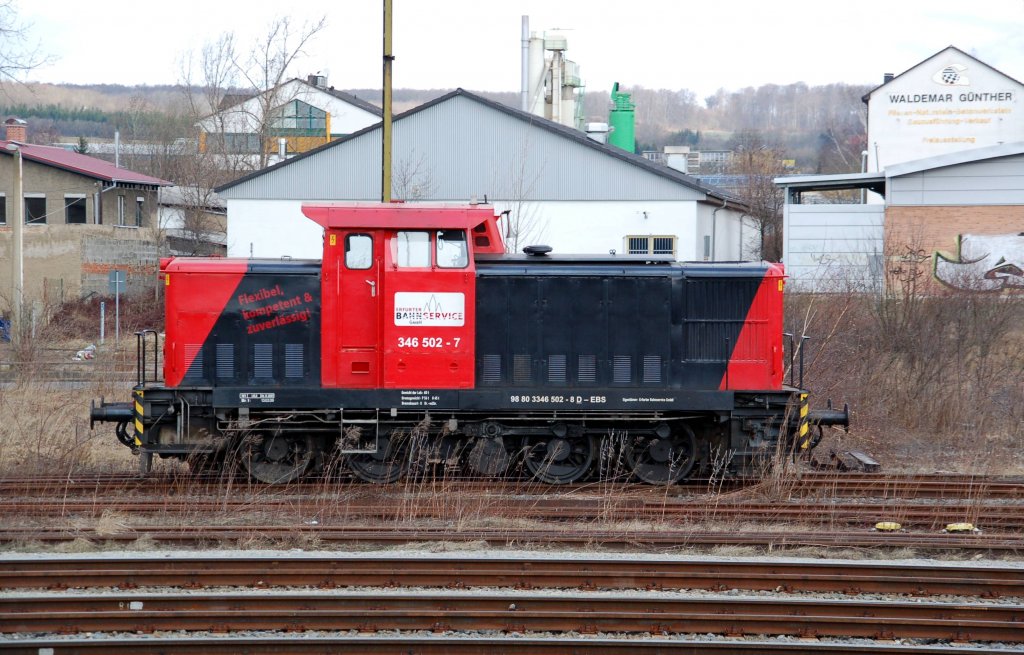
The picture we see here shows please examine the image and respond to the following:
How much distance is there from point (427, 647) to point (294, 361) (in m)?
5.95

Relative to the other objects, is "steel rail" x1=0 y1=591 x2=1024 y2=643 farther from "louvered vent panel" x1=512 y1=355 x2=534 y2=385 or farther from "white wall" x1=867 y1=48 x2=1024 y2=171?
"white wall" x1=867 y1=48 x2=1024 y2=171

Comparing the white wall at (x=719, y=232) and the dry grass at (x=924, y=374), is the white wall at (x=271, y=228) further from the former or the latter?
the dry grass at (x=924, y=374)

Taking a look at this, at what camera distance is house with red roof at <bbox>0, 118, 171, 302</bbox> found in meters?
34.2

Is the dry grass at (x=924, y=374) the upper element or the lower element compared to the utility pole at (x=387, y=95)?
lower

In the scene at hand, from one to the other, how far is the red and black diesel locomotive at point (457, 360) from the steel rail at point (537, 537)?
7.18ft

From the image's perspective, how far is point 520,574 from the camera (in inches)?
335

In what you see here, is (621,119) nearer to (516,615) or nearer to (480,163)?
(480,163)

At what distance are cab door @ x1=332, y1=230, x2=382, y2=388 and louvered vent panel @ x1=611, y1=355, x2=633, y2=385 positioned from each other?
9.70 ft

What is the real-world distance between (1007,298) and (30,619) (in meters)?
19.3

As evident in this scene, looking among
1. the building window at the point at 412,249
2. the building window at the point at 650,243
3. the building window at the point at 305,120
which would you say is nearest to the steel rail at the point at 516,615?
the building window at the point at 412,249

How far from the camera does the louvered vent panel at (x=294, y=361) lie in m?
12.3

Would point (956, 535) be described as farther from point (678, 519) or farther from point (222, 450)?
point (222, 450)

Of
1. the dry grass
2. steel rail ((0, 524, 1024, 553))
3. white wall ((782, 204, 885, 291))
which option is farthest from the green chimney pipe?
steel rail ((0, 524, 1024, 553))

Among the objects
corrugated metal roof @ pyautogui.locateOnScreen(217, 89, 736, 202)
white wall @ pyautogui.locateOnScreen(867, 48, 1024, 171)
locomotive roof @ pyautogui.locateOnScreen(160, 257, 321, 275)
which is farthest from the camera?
white wall @ pyautogui.locateOnScreen(867, 48, 1024, 171)
